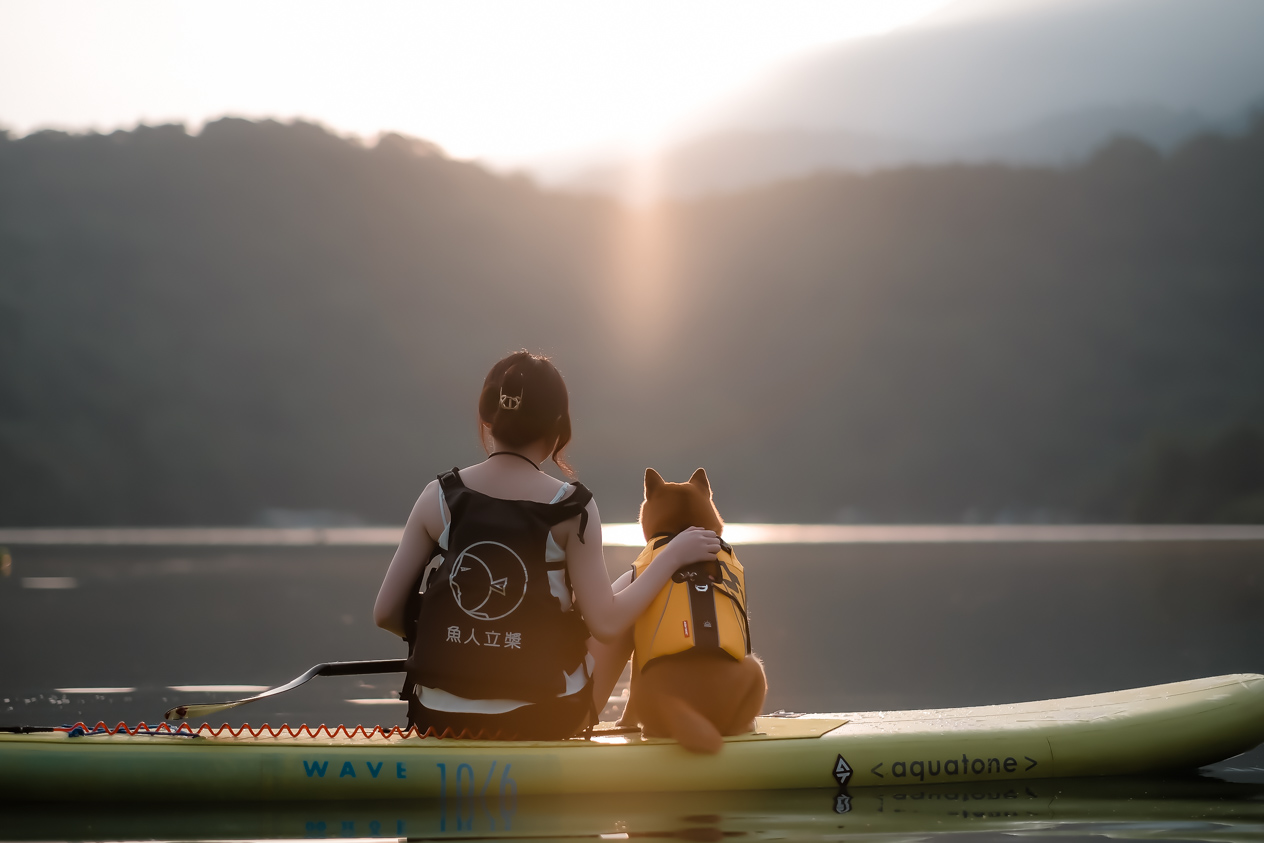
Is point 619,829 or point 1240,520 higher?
point 1240,520

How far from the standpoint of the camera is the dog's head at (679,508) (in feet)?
14.0

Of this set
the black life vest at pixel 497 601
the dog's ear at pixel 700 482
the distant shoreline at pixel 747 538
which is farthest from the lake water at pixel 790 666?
the distant shoreline at pixel 747 538

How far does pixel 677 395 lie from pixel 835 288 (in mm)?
31140

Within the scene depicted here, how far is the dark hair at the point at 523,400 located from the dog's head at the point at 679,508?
58 centimetres

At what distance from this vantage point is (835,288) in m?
159

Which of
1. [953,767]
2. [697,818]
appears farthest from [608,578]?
[953,767]

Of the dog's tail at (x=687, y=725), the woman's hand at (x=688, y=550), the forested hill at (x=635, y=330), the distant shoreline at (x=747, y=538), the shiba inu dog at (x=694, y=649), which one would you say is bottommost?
the dog's tail at (x=687, y=725)

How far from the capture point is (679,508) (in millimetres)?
4293

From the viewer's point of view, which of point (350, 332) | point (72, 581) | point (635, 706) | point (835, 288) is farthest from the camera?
point (835, 288)

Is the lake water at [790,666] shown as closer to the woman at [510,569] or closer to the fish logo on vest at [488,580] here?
the woman at [510,569]

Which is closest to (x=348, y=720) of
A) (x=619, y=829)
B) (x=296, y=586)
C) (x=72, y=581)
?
(x=619, y=829)

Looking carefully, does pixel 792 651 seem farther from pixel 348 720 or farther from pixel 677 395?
pixel 677 395

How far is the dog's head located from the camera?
14.0ft

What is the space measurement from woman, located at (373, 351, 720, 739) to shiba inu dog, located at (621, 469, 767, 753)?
18 cm
